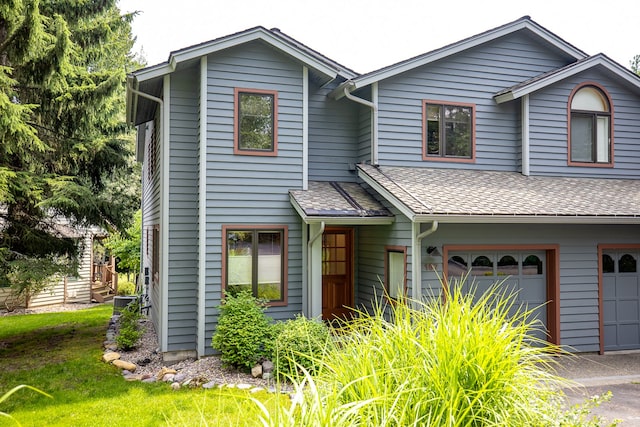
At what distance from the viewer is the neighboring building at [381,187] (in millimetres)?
9039

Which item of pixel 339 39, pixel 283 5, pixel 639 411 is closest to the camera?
pixel 639 411

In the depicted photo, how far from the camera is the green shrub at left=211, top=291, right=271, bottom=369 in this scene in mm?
8156

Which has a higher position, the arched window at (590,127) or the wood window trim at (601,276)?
the arched window at (590,127)

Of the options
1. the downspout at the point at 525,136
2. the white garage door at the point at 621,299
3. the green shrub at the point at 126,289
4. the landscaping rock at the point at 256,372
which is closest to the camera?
the landscaping rock at the point at 256,372

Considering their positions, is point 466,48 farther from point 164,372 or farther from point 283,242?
point 164,372

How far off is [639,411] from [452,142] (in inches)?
238

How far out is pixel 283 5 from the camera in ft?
104

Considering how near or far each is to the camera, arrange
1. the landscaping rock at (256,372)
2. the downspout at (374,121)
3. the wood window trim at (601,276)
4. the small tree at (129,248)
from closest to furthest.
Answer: the landscaping rock at (256,372) → the wood window trim at (601,276) → the downspout at (374,121) → the small tree at (129,248)

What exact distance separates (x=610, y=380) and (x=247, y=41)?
8.34 m

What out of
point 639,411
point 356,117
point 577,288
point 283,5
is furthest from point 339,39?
point 639,411

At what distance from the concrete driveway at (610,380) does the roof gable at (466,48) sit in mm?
6133

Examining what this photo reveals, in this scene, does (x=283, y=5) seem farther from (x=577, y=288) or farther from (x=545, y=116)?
(x=577, y=288)

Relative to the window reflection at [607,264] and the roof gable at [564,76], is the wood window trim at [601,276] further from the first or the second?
the roof gable at [564,76]

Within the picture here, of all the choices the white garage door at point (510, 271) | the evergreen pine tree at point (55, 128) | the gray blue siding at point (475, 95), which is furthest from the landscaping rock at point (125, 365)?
the gray blue siding at point (475, 95)
